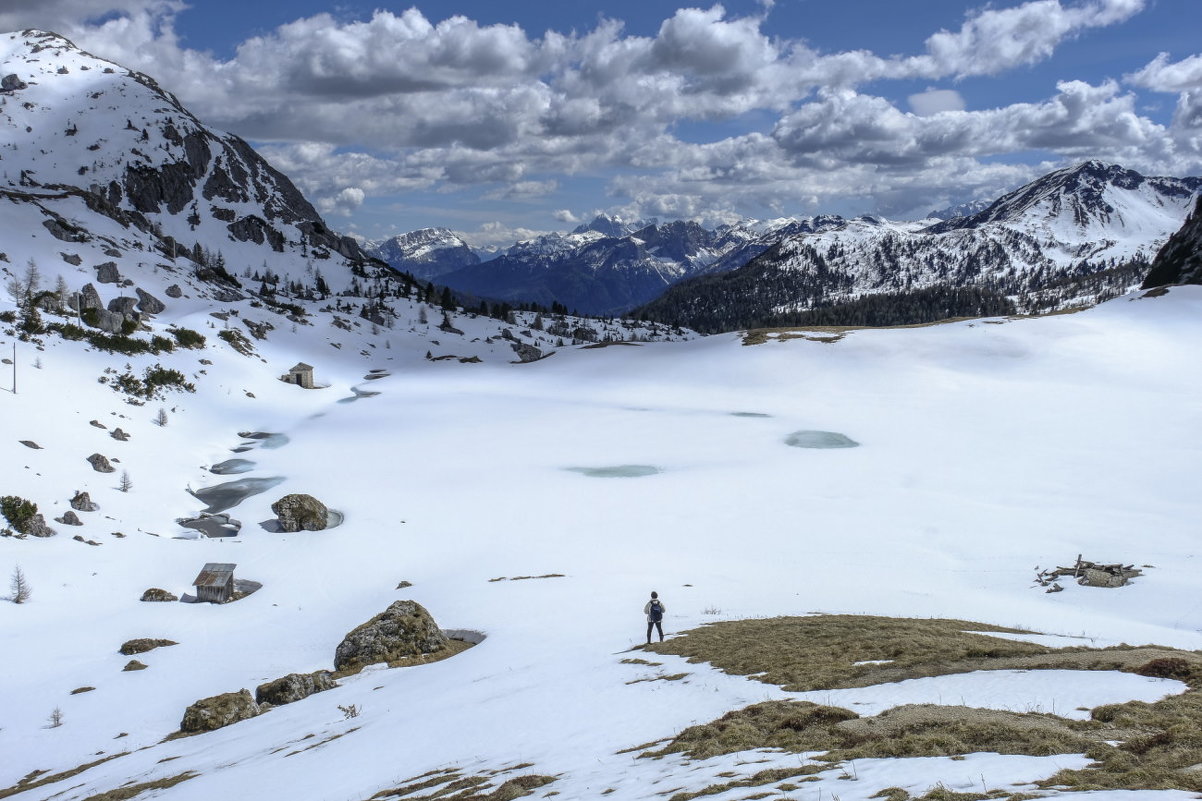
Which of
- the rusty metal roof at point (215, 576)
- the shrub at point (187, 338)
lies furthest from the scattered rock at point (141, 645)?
the shrub at point (187, 338)

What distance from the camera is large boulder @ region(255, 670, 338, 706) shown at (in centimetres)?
2381

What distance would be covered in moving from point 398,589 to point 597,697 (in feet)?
60.7

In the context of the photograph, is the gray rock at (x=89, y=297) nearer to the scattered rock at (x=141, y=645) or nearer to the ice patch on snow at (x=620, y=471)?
the ice patch on snow at (x=620, y=471)

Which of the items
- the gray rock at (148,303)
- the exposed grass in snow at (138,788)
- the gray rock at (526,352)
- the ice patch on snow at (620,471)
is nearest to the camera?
the exposed grass in snow at (138,788)

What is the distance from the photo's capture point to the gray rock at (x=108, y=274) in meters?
109

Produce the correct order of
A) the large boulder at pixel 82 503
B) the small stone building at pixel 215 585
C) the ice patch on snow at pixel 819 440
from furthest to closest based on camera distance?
the ice patch on snow at pixel 819 440 → the large boulder at pixel 82 503 → the small stone building at pixel 215 585

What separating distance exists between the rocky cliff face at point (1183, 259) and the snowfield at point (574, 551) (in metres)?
115

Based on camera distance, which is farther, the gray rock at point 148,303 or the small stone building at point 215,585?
the gray rock at point 148,303

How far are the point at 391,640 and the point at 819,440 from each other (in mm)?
39990

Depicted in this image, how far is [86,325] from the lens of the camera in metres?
69.4

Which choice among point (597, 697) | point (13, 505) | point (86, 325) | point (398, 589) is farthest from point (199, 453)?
point (597, 697)

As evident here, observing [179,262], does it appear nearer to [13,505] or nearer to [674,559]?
[13,505]

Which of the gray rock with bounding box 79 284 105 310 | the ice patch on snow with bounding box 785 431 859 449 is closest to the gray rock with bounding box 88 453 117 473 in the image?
the ice patch on snow with bounding box 785 431 859 449

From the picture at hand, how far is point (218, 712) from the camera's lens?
2273cm
